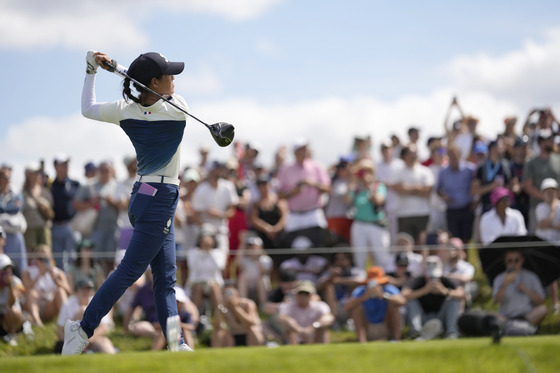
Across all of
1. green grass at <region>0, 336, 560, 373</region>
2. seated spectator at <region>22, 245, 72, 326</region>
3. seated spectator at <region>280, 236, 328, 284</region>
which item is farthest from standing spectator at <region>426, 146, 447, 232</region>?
green grass at <region>0, 336, 560, 373</region>

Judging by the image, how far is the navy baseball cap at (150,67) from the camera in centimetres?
619

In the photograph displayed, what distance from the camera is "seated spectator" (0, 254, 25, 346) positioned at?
464 inches

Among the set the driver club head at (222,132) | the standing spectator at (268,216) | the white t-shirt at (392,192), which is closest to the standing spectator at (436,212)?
the white t-shirt at (392,192)

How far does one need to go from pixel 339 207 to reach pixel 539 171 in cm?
315

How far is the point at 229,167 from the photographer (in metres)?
15.2

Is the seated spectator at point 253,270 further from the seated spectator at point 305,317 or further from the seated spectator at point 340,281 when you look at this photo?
the seated spectator at point 305,317

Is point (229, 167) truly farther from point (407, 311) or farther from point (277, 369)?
point (277, 369)

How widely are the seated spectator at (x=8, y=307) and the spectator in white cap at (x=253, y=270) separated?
3.32 m

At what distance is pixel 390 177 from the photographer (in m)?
14.2

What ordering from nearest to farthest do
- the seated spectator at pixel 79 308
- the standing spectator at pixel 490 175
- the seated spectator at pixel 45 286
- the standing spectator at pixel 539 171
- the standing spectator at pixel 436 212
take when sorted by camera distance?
the seated spectator at pixel 79 308 → the seated spectator at pixel 45 286 → the standing spectator at pixel 539 171 → the standing spectator at pixel 490 175 → the standing spectator at pixel 436 212

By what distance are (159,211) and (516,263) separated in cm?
715

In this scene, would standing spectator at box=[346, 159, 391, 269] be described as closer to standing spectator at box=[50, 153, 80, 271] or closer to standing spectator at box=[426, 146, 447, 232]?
standing spectator at box=[426, 146, 447, 232]

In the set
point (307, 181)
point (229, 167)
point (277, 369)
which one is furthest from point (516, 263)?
point (277, 369)

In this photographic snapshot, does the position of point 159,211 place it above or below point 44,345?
above
